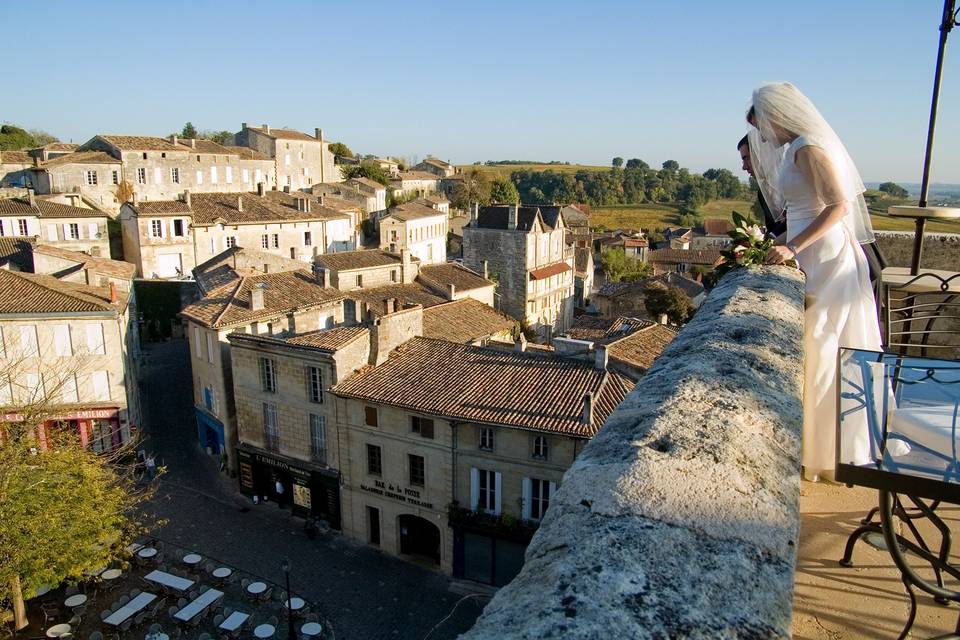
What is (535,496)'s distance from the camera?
19.6 metres

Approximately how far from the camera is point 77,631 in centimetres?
1728

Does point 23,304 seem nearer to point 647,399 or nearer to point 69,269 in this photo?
point 69,269

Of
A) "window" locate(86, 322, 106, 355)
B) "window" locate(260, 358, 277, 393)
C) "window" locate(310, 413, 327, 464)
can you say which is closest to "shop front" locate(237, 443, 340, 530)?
"window" locate(310, 413, 327, 464)

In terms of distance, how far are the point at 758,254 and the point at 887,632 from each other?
2937 millimetres

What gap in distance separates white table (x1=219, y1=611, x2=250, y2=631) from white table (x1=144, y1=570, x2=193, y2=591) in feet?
6.08

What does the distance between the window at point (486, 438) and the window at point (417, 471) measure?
2.43 m

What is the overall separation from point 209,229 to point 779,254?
46.7 metres

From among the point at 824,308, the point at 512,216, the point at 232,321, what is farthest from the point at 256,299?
the point at 512,216

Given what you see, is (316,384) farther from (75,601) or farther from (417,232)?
(417,232)

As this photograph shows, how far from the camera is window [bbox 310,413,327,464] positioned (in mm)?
23367

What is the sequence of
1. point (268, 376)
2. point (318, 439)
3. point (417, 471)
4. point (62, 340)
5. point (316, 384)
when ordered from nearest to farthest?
point (417, 471)
point (316, 384)
point (318, 439)
point (268, 376)
point (62, 340)

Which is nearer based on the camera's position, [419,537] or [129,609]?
[129,609]

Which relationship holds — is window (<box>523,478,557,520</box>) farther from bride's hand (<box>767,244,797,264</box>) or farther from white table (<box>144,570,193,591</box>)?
bride's hand (<box>767,244,797,264</box>)

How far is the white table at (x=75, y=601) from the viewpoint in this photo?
58.9ft
